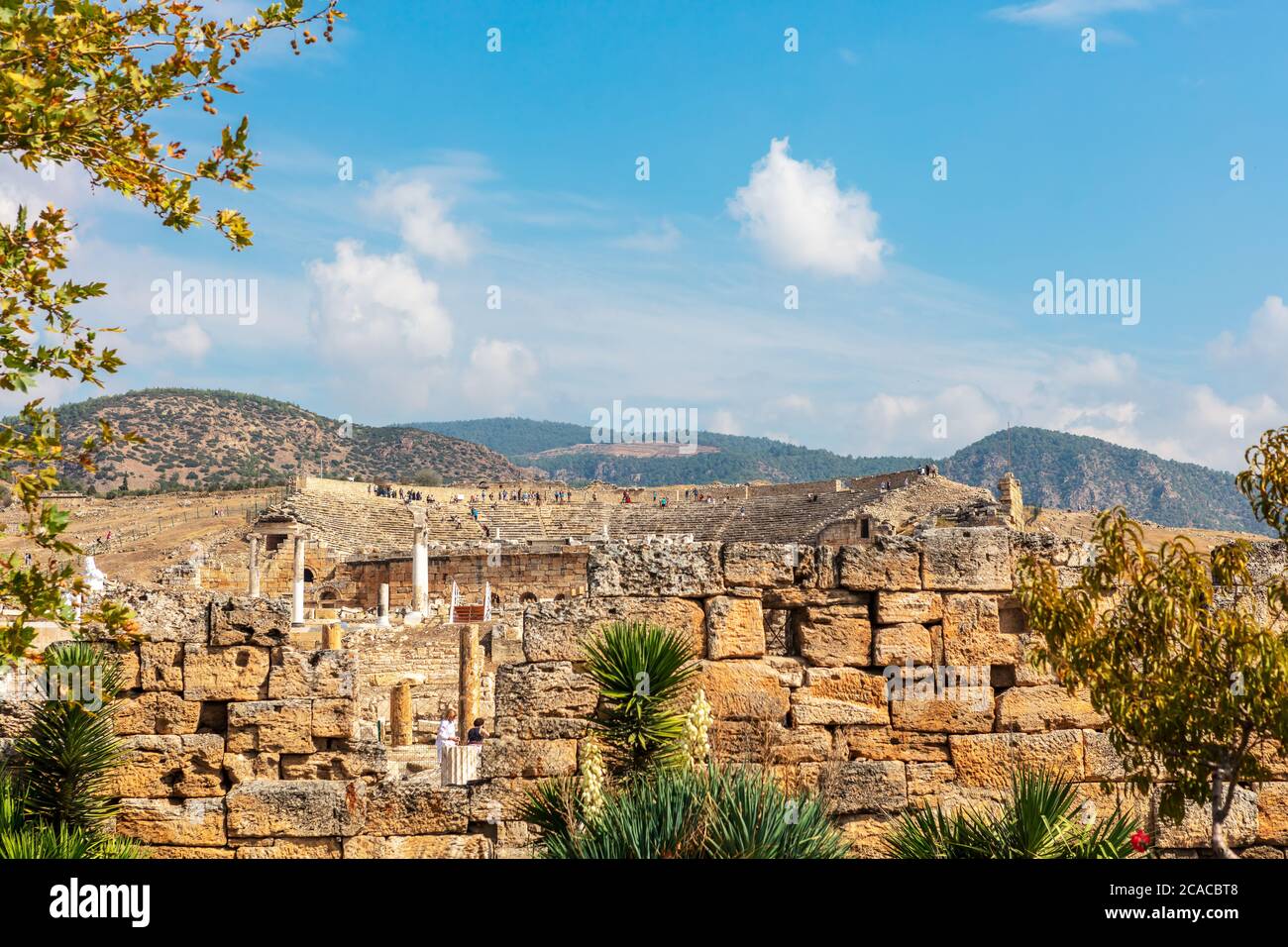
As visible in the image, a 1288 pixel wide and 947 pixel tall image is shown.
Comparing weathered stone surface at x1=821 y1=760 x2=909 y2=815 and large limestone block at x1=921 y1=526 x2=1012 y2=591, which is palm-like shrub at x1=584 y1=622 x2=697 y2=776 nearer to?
weathered stone surface at x1=821 y1=760 x2=909 y2=815

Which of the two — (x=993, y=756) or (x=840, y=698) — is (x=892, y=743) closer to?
(x=840, y=698)

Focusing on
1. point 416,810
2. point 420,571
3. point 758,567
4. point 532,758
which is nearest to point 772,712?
point 758,567

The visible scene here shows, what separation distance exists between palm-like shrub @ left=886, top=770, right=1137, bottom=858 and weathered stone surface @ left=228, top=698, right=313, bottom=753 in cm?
403

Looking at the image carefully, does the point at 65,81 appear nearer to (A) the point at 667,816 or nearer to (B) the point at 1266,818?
(A) the point at 667,816

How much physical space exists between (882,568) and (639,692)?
188cm

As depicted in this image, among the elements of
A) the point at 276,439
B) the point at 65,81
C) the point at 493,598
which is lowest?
the point at 493,598

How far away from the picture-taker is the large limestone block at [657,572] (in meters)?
7.36

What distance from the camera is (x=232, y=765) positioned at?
24.7 ft

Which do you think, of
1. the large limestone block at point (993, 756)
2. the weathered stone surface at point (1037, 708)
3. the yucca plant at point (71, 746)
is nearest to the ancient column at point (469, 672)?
the yucca plant at point (71, 746)

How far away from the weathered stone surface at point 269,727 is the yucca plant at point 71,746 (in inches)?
29.2

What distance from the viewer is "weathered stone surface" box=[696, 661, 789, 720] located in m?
7.21

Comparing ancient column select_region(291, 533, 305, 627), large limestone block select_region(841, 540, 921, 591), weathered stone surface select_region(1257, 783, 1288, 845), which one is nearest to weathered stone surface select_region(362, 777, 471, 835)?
large limestone block select_region(841, 540, 921, 591)

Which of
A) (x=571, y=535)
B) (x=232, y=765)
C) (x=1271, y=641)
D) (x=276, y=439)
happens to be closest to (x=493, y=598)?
(x=571, y=535)

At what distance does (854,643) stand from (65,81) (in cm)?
561
